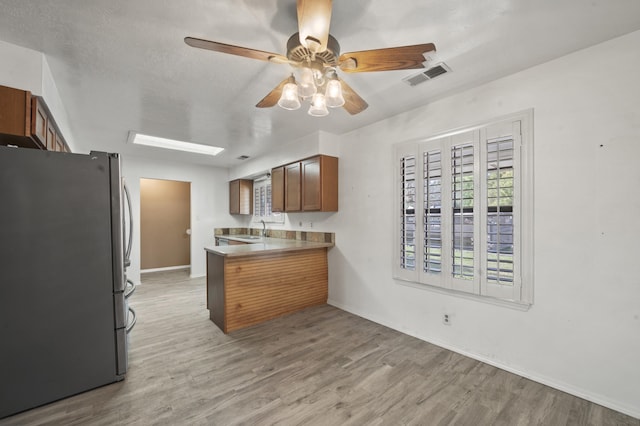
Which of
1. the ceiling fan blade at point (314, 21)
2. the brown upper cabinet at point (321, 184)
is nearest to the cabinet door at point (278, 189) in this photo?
the brown upper cabinet at point (321, 184)

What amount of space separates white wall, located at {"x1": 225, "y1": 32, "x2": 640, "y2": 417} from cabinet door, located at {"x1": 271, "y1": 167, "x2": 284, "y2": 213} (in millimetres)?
2590

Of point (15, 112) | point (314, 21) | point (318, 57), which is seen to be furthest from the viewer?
point (15, 112)

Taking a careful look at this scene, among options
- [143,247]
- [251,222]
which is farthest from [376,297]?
[143,247]

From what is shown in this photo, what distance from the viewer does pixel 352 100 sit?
1868 millimetres

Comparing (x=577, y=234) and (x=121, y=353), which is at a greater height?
(x=577, y=234)

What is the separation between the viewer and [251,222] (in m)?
6.27

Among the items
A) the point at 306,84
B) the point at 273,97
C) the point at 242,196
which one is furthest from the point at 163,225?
the point at 306,84

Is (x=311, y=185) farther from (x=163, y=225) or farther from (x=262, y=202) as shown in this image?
(x=163, y=225)

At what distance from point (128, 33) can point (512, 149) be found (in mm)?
2901

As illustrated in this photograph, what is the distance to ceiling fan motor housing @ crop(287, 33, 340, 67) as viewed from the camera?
55.4 inches

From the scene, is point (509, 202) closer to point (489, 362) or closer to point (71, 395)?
point (489, 362)

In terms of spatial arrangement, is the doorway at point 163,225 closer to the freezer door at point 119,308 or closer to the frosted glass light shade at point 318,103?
the freezer door at point 119,308

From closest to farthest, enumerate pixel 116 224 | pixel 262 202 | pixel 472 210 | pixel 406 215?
pixel 116 224, pixel 472 210, pixel 406 215, pixel 262 202

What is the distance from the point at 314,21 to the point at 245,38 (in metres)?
0.78
